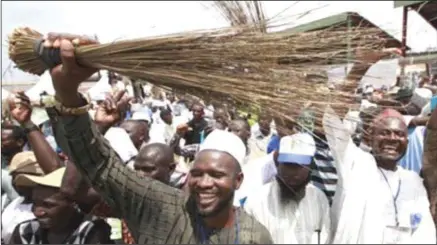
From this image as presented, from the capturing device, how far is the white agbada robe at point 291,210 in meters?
2.56

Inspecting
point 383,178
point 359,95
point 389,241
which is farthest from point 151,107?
point 389,241

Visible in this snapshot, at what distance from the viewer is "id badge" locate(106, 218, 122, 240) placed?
2580mm

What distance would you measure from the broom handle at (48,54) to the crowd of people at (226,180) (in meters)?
0.03

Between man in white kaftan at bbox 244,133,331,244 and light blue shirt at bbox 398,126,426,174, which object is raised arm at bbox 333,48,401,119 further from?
light blue shirt at bbox 398,126,426,174

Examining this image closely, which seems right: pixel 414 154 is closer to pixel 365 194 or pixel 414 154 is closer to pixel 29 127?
pixel 365 194

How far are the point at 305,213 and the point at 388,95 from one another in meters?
0.55

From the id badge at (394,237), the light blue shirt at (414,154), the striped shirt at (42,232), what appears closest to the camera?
the id badge at (394,237)

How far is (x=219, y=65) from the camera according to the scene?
1.88 metres

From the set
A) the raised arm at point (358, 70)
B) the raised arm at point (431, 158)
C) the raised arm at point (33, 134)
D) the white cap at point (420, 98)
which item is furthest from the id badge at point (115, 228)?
the white cap at point (420, 98)

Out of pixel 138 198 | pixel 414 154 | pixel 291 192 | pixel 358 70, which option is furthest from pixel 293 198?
pixel 414 154

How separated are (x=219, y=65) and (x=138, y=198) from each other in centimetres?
45

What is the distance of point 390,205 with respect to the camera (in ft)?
9.06

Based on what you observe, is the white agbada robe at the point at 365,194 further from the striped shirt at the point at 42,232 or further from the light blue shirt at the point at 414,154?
the light blue shirt at the point at 414,154

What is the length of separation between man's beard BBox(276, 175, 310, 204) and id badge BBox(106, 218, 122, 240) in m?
0.64
